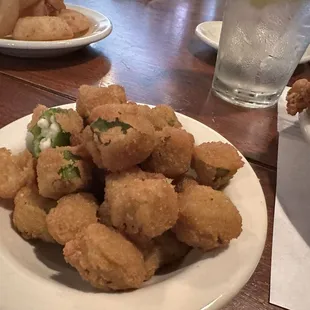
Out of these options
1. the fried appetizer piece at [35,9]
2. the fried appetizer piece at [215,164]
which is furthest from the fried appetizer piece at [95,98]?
the fried appetizer piece at [35,9]

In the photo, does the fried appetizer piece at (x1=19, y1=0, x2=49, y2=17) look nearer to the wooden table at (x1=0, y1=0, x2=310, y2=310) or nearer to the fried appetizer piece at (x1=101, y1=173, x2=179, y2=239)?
the wooden table at (x1=0, y1=0, x2=310, y2=310)

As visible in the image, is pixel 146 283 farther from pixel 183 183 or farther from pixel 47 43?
pixel 47 43

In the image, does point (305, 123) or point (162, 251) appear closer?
point (162, 251)

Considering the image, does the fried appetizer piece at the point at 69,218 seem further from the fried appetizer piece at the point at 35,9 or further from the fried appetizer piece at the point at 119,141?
the fried appetizer piece at the point at 35,9

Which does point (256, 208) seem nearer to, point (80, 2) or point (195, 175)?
point (195, 175)

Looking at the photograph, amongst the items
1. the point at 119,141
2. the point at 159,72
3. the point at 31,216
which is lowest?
the point at 159,72

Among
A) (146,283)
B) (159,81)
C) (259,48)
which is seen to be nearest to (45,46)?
(159,81)

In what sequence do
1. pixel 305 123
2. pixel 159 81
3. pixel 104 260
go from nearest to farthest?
pixel 104 260, pixel 305 123, pixel 159 81

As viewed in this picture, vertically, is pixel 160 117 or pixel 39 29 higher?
pixel 160 117
